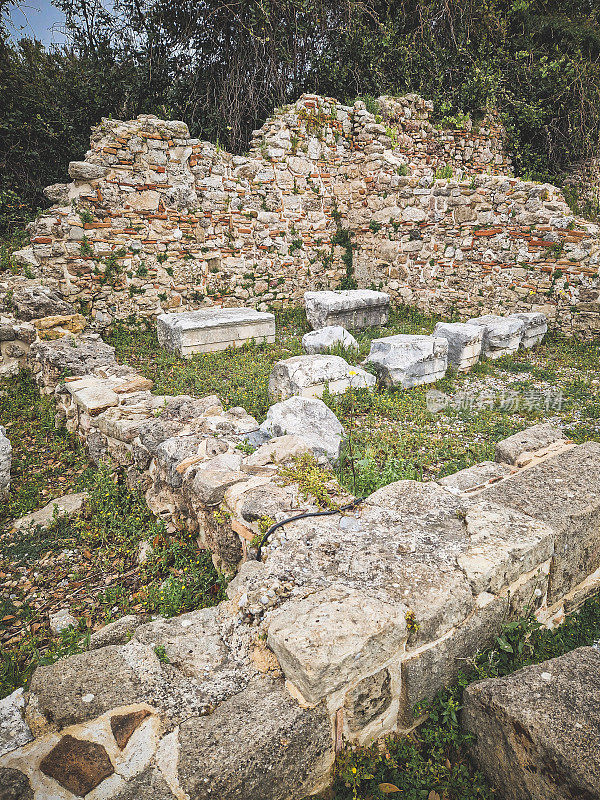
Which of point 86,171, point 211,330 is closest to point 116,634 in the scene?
point 211,330

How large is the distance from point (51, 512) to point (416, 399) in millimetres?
4010

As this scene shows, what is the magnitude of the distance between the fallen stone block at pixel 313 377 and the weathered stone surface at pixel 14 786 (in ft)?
13.4

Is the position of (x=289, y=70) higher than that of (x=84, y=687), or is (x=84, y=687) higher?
(x=289, y=70)

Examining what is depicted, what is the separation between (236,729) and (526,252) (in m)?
8.68

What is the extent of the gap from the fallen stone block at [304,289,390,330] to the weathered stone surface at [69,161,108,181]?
152 inches

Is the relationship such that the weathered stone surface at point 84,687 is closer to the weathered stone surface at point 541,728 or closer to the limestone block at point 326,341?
the weathered stone surface at point 541,728

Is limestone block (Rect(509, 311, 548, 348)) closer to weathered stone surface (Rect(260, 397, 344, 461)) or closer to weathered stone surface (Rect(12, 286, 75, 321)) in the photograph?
weathered stone surface (Rect(260, 397, 344, 461))

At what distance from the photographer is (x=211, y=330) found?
7191mm

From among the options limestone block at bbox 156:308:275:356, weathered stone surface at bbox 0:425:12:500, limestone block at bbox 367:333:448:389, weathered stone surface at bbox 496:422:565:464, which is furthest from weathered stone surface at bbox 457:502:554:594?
limestone block at bbox 156:308:275:356

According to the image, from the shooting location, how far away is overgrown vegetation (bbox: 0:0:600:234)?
29.9ft

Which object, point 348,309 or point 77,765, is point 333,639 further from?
point 348,309

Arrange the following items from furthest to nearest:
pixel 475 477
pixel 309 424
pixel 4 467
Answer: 1. pixel 309 424
2. pixel 4 467
3. pixel 475 477

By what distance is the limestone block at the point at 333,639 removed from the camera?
5.68 ft

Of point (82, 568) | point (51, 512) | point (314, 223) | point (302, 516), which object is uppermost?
point (314, 223)
